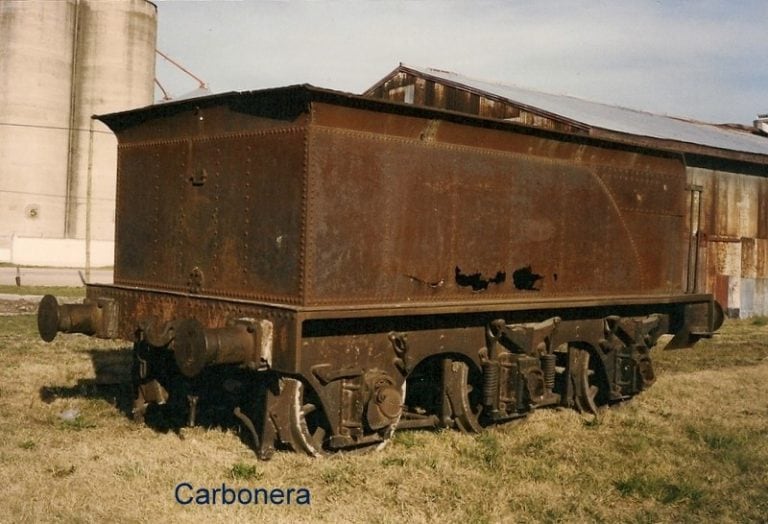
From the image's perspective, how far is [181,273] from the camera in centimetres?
700

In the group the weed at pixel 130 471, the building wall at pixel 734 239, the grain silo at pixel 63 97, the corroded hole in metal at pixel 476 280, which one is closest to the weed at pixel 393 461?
the corroded hole in metal at pixel 476 280

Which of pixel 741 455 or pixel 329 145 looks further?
pixel 741 455

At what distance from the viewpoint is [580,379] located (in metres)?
8.75

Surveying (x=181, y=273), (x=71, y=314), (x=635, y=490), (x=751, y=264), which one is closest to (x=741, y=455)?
(x=635, y=490)

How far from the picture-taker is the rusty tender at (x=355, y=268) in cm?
599

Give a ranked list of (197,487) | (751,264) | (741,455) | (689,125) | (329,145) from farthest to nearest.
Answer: (689,125) → (751,264) → (741,455) → (329,145) → (197,487)

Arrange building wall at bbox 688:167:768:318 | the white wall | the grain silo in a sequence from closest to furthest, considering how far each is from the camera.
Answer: building wall at bbox 688:167:768:318 < the grain silo < the white wall

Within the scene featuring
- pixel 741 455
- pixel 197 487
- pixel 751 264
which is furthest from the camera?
pixel 751 264

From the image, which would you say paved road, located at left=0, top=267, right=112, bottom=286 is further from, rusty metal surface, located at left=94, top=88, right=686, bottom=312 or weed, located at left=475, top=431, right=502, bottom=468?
weed, located at left=475, top=431, right=502, bottom=468

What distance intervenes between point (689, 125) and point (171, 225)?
70.7ft

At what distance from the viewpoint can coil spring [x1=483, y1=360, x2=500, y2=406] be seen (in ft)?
24.2

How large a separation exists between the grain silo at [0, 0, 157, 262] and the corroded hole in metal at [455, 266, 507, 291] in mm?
30424

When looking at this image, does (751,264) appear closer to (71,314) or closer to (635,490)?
(635,490)

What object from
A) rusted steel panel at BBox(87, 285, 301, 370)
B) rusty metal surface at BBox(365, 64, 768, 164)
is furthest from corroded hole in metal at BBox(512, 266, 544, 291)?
rusty metal surface at BBox(365, 64, 768, 164)
